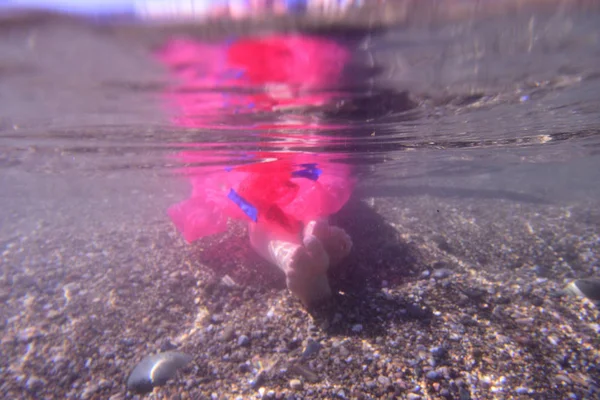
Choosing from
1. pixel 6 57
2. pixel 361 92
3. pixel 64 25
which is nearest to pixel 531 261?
pixel 361 92

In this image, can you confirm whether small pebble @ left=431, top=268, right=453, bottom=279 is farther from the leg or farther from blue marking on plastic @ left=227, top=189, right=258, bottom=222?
blue marking on plastic @ left=227, top=189, right=258, bottom=222

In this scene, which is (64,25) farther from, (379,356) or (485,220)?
(485,220)

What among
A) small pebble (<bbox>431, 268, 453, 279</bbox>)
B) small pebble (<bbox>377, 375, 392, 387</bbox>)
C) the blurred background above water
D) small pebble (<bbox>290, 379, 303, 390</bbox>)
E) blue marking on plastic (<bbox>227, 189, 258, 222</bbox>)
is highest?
the blurred background above water

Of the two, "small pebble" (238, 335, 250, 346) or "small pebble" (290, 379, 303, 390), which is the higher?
"small pebble" (290, 379, 303, 390)

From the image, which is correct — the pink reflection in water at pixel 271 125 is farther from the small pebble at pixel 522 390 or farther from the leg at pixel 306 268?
the small pebble at pixel 522 390

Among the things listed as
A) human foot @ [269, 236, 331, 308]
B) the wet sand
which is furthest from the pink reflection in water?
the wet sand

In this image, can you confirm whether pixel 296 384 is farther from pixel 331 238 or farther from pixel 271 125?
pixel 271 125
